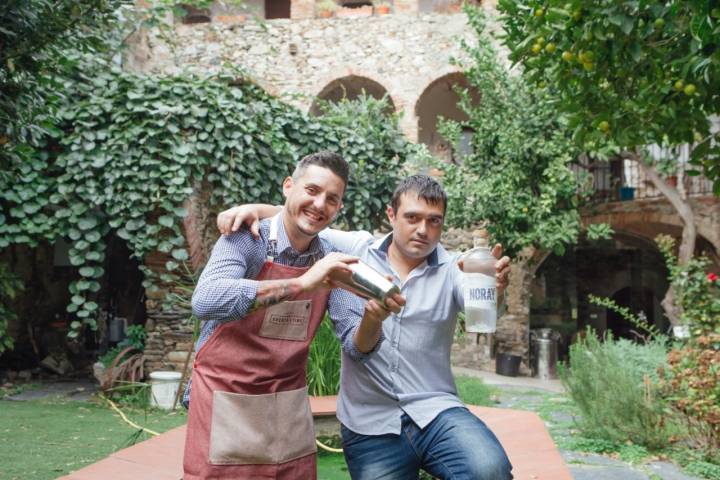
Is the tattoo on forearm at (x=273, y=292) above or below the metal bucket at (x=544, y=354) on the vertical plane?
above

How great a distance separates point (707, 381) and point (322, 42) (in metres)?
9.18

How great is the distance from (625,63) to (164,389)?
4.59 meters

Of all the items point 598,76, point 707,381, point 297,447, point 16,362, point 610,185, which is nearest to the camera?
point 297,447

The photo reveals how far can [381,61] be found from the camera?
11805mm

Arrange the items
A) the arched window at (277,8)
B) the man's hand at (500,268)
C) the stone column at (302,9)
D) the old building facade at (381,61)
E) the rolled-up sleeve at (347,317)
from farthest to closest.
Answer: the arched window at (277,8)
the stone column at (302,9)
the old building facade at (381,61)
the rolled-up sleeve at (347,317)
the man's hand at (500,268)

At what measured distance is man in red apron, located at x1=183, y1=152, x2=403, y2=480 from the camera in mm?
1788

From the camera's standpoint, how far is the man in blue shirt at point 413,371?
193 cm

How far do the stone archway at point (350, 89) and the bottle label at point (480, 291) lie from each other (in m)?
10.1

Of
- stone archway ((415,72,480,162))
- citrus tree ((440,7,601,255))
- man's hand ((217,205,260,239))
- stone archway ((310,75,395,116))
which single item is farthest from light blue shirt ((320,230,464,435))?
stone archway ((415,72,480,162))

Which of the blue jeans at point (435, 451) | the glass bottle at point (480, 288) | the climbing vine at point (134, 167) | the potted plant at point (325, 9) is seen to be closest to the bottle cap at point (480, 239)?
the glass bottle at point (480, 288)

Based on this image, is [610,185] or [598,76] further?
[610,185]

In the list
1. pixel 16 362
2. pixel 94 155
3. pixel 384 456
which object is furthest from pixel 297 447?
pixel 16 362

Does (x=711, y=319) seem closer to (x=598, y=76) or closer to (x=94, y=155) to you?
(x=598, y=76)

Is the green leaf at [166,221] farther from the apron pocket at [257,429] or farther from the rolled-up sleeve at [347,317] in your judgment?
the apron pocket at [257,429]
